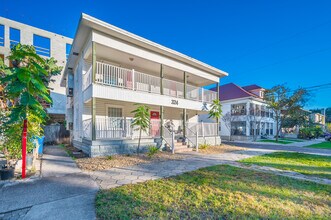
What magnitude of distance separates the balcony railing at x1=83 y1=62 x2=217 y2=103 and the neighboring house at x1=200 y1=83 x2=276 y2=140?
9.66m

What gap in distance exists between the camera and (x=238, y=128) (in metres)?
25.4

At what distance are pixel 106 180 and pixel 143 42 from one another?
8.15m

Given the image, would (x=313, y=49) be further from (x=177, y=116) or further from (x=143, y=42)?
(x=143, y=42)

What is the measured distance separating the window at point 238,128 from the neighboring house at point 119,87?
13019 millimetres

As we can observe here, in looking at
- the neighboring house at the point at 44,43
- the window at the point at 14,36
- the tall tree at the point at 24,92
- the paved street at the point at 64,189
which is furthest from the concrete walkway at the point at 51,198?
the window at the point at 14,36

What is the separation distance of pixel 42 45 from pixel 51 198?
25517 mm

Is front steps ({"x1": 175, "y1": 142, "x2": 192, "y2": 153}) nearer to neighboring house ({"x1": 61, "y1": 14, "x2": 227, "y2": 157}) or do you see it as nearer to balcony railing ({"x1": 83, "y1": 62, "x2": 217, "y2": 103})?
neighboring house ({"x1": 61, "y1": 14, "x2": 227, "y2": 157})

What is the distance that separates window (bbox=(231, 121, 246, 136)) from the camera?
24812mm

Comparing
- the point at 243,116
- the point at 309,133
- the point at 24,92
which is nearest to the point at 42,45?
the point at 24,92

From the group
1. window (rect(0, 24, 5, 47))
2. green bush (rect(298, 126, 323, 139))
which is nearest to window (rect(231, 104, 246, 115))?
green bush (rect(298, 126, 323, 139))

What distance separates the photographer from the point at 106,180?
16.5 ft

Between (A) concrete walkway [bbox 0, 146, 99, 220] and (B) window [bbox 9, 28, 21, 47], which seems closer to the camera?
(A) concrete walkway [bbox 0, 146, 99, 220]

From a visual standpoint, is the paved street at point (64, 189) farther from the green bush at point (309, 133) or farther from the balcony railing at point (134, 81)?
the green bush at point (309, 133)

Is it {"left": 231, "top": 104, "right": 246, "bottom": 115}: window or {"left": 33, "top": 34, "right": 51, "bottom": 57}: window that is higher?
{"left": 33, "top": 34, "right": 51, "bottom": 57}: window
